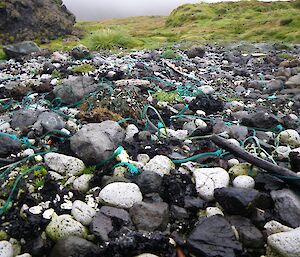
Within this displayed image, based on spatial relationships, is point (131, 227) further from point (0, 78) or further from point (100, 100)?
point (0, 78)

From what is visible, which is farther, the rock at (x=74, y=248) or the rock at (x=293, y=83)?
the rock at (x=293, y=83)

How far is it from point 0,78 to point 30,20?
954 centimetres

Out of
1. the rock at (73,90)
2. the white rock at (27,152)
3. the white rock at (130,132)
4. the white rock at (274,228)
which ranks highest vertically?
the rock at (73,90)

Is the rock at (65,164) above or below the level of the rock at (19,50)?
below

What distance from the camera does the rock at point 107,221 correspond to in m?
2.66

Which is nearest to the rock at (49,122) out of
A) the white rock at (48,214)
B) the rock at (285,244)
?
the white rock at (48,214)

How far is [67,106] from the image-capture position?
5.53 meters

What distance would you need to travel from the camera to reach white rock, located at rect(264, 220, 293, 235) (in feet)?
8.99

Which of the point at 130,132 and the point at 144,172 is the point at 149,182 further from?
the point at 130,132

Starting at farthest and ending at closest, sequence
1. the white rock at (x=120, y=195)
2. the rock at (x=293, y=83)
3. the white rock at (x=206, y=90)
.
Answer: the rock at (x=293, y=83) < the white rock at (x=206, y=90) < the white rock at (x=120, y=195)

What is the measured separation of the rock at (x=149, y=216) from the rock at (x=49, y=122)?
192cm

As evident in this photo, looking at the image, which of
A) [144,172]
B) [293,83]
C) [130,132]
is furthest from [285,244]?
[293,83]

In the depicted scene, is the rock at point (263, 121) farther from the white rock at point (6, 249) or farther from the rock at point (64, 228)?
the white rock at point (6, 249)

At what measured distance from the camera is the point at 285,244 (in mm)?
2469
